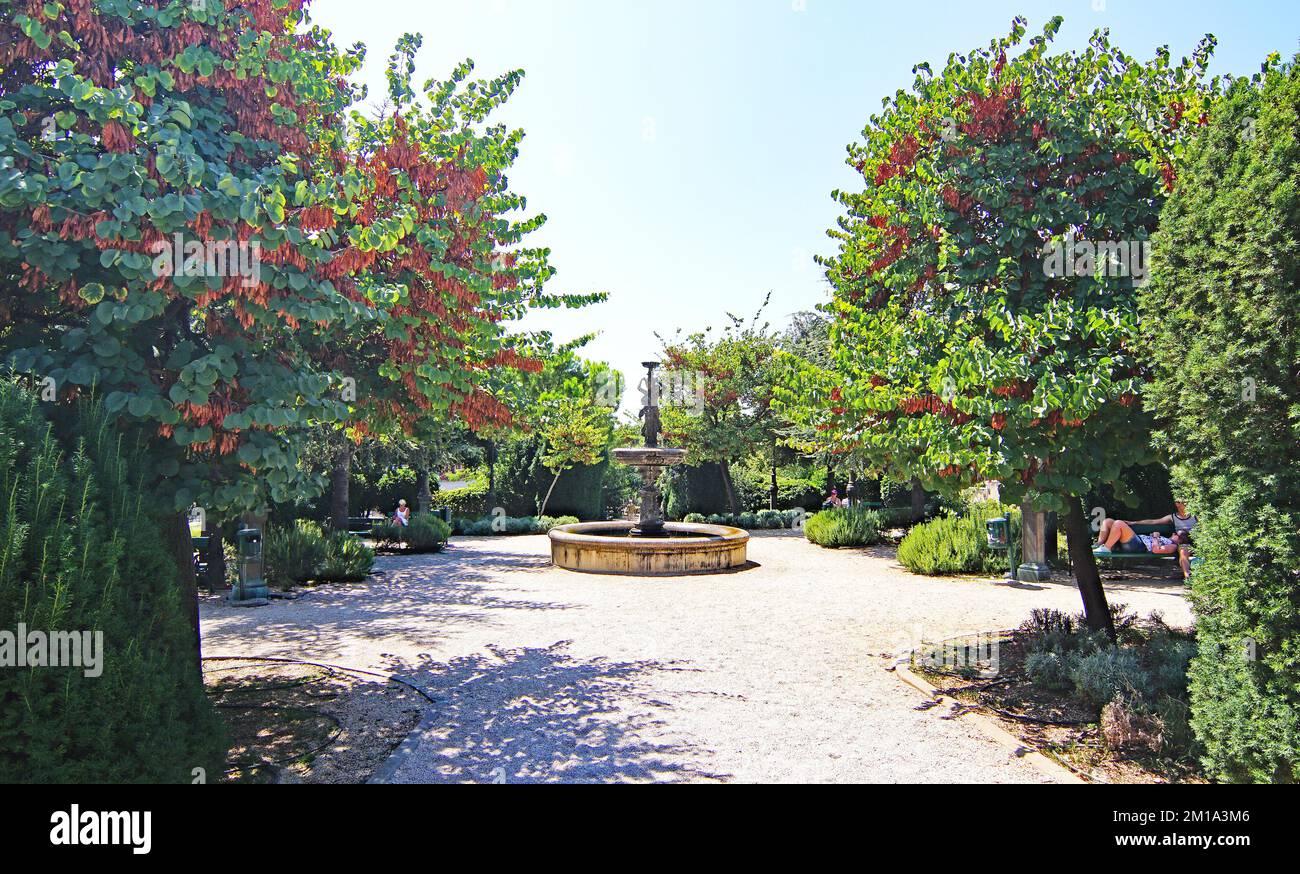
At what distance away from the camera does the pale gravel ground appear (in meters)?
4.79

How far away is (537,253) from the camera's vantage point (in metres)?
7.84

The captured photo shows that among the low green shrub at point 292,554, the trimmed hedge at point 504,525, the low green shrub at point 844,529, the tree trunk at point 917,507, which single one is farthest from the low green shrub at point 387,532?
the tree trunk at point 917,507

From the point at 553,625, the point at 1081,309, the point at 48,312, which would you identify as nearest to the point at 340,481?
the point at 553,625

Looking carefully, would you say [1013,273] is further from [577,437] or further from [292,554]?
[577,437]

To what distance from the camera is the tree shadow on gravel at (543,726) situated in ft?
15.0

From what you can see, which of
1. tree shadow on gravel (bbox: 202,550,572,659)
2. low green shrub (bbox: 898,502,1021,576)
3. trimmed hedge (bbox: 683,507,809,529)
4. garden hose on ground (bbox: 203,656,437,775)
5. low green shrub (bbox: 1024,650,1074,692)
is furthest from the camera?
trimmed hedge (bbox: 683,507,809,529)

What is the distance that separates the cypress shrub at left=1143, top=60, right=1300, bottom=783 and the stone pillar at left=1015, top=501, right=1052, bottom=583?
364 inches

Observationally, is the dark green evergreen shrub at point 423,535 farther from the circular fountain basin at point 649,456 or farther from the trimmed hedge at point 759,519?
the trimmed hedge at point 759,519

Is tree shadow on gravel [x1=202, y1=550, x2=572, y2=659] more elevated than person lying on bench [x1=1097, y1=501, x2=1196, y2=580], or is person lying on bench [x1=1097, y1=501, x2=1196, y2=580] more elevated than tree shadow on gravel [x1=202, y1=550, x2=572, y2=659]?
person lying on bench [x1=1097, y1=501, x2=1196, y2=580]

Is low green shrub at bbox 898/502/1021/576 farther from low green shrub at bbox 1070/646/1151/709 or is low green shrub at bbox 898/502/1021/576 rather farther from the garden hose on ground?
the garden hose on ground

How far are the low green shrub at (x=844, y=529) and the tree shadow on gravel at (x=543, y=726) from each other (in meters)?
12.5

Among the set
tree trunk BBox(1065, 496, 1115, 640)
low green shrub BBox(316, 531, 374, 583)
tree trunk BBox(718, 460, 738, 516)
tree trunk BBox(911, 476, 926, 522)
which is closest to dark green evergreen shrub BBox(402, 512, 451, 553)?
low green shrub BBox(316, 531, 374, 583)

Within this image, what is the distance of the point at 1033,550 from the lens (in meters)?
13.4
